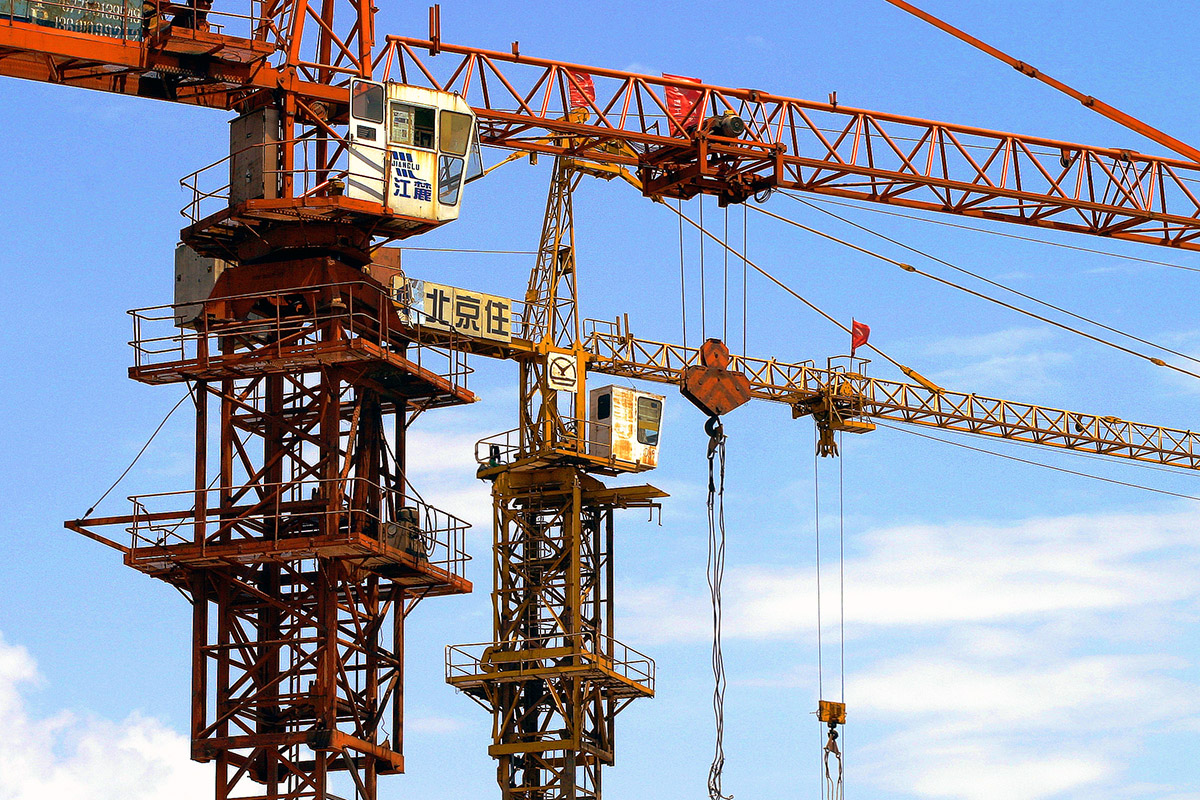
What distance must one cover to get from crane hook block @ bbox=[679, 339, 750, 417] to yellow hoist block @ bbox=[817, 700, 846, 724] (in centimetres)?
2628

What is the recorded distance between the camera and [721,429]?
85.0m

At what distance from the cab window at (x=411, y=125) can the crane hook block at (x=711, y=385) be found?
44.2 feet

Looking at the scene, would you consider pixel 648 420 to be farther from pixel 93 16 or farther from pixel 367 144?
pixel 93 16

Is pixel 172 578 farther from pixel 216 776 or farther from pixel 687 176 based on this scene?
pixel 687 176

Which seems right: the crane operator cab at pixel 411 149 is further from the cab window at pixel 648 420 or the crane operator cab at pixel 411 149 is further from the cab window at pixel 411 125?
the cab window at pixel 648 420

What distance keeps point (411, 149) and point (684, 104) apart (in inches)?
586

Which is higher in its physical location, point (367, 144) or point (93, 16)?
point (93, 16)

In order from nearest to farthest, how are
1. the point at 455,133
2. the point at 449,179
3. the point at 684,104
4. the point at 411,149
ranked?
the point at 411,149 < the point at 449,179 < the point at 455,133 < the point at 684,104

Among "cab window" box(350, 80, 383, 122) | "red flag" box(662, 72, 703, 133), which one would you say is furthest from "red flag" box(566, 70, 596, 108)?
"cab window" box(350, 80, 383, 122)

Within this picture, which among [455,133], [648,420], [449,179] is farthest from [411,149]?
[648,420]

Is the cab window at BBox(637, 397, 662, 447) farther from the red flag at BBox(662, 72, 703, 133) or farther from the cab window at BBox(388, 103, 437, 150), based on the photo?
the cab window at BBox(388, 103, 437, 150)

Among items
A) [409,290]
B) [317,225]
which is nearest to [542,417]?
[409,290]

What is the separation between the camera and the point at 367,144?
8794 cm

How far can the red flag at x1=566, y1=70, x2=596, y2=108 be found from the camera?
318 feet
